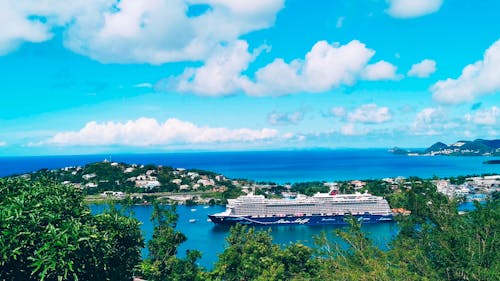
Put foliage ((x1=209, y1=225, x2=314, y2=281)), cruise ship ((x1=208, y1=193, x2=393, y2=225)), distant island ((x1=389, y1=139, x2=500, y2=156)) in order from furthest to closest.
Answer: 1. distant island ((x1=389, y1=139, x2=500, y2=156))
2. cruise ship ((x1=208, y1=193, x2=393, y2=225))
3. foliage ((x1=209, y1=225, x2=314, y2=281))

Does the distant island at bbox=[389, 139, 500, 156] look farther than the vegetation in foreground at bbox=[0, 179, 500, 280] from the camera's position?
Yes

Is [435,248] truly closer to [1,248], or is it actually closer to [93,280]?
[93,280]

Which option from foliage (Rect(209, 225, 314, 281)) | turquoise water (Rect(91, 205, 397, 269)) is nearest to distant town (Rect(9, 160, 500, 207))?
turquoise water (Rect(91, 205, 397, 269))

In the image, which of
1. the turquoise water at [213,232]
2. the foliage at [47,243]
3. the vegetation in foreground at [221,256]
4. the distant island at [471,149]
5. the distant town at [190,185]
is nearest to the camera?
the foliage at [47,243]

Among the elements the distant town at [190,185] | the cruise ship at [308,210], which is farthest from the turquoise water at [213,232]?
the distant town at [190,185]

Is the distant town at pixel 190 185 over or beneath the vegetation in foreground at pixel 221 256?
Answer: beneath

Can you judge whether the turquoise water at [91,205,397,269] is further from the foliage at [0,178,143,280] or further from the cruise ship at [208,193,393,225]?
the foliage at [0,178,143,280]

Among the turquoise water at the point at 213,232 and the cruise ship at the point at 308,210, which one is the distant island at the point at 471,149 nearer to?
the cruise ship at the point at 308,210
